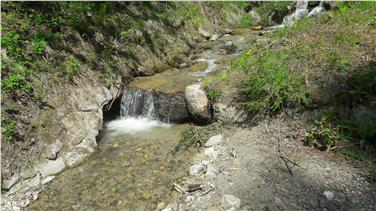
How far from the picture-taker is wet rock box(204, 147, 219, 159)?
6025mm

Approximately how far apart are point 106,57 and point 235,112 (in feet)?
14.9

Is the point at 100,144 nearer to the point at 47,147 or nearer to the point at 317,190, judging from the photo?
the point at 47,147

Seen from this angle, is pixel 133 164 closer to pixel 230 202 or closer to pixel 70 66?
pixel 230 202

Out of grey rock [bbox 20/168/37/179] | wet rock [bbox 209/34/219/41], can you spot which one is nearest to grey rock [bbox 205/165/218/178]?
grey rock [bbox 20/168/37/179]

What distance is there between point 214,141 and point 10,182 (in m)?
4.05

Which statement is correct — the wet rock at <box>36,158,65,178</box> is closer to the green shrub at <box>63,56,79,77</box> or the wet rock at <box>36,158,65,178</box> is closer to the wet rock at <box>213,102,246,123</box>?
the green shrub at <box>63,56,79,77</box>

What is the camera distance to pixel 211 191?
16.2ft

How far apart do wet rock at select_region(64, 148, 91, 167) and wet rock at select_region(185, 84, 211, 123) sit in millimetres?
2653

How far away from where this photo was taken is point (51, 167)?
248 inches

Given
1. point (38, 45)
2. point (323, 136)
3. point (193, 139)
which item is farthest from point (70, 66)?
point (323, 136)

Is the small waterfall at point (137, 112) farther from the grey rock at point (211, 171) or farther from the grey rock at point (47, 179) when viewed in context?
the grey rock at point (211, 171)

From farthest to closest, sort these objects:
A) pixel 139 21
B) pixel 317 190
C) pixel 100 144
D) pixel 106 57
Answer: pixel 139 21 < pixel 106 57 < pixel 100 144 < pixel 317 190

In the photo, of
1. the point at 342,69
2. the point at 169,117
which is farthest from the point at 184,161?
the point at 342,69

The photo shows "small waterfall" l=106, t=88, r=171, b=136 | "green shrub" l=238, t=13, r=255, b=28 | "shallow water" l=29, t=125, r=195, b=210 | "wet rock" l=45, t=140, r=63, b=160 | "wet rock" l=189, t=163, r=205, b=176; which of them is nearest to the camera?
"shallow water" l=29, t=125, r=195, b=210
